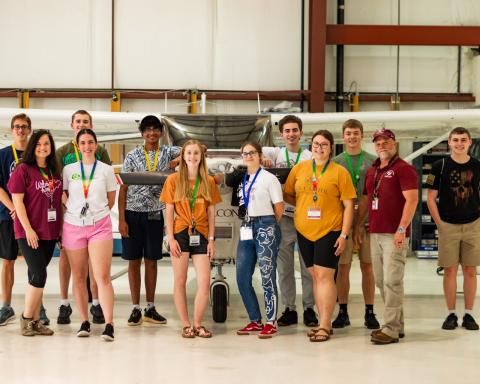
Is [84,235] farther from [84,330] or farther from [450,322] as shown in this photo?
[450,322]

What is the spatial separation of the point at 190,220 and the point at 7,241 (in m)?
1.62

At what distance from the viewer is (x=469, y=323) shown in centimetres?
555

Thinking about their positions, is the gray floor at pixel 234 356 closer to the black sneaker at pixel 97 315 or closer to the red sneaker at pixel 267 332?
the red sneaker at pixel 267 332

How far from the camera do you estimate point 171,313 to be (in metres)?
6.29

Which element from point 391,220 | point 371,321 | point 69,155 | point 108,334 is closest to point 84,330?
point 108,334

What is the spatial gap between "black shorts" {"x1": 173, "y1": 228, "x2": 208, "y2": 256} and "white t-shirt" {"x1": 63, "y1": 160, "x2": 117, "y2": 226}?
0.55 m

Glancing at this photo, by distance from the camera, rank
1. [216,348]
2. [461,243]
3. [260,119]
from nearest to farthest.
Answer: [216,348]
[461,243]
[260,119]

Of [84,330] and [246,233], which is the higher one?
[246,233]

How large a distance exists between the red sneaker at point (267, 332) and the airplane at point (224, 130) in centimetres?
77

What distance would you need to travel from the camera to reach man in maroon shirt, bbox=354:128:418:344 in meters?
4.93

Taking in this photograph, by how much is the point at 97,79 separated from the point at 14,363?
9257 millimetres

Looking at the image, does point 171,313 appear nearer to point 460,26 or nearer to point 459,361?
point 459,361

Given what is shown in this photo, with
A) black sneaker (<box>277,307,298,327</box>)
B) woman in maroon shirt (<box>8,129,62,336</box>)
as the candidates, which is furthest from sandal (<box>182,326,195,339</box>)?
woman in maroon shirt (<box>8,129,62,336</box>)

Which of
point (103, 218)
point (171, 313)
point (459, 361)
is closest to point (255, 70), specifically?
point (171, 313)
